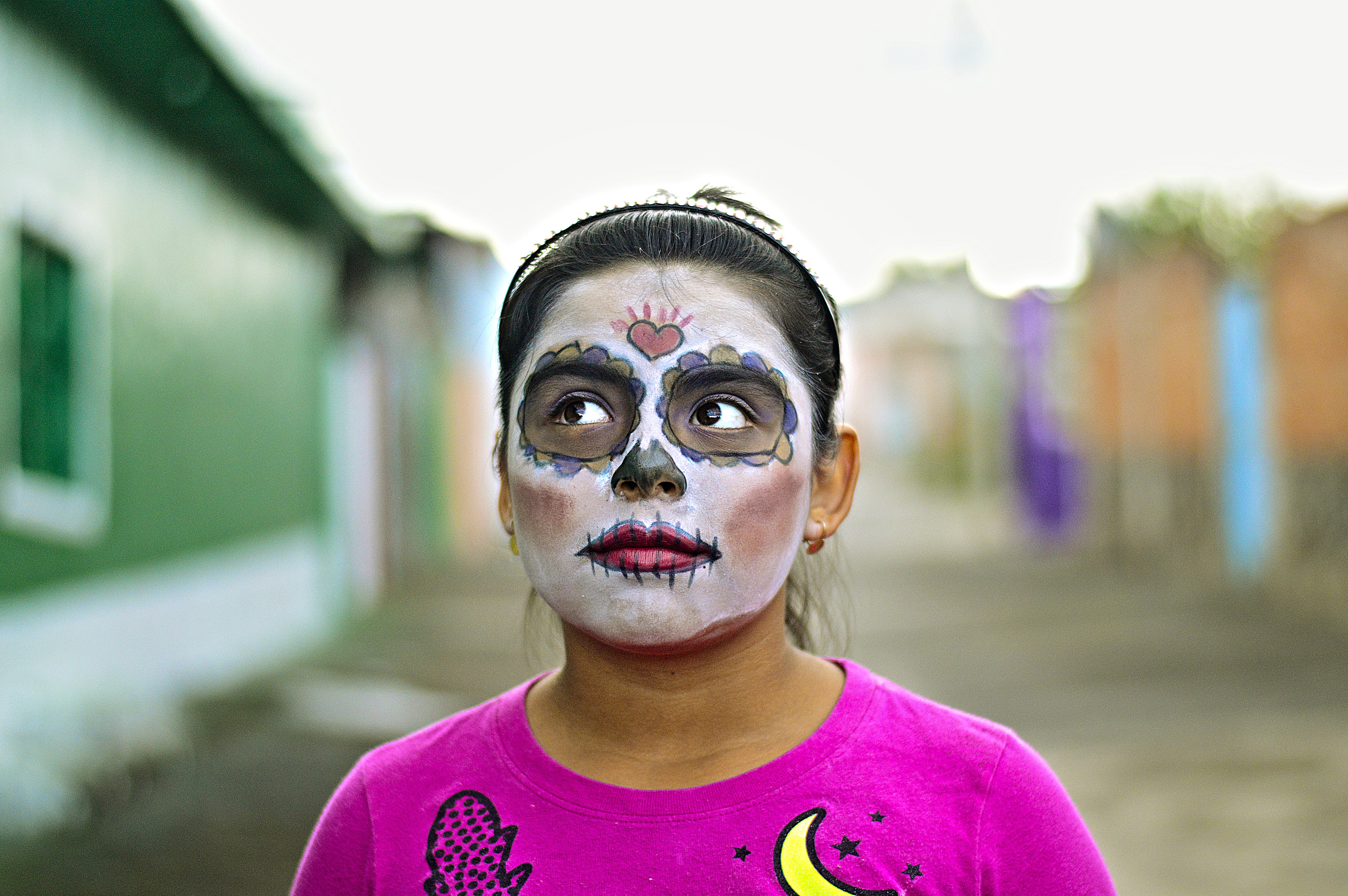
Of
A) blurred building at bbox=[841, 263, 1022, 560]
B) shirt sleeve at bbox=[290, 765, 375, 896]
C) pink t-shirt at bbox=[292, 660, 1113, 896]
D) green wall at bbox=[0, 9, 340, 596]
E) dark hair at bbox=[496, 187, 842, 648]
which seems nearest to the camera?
pink t-shirt at bbox=[292, 660, 1113, 896]

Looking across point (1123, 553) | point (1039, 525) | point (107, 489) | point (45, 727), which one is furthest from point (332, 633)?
point (1039, 525)

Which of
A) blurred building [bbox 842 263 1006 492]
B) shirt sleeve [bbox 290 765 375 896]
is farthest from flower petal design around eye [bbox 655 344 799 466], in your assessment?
blurred building [bbox 842 263 1006 492]

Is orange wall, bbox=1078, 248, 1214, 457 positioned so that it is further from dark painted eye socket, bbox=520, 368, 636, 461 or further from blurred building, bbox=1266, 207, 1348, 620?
dark painted eye socket, bbox=520, 368, 636, 461

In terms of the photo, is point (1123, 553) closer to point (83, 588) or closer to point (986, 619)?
point (986, 619)

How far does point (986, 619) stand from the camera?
1011 centimetres

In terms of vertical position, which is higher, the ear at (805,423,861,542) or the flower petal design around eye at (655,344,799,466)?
the flower petal design around eye at (655,344,799,466)

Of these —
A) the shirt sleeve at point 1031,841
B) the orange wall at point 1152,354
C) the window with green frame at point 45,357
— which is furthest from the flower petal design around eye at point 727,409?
the orange wall at point 1152,354

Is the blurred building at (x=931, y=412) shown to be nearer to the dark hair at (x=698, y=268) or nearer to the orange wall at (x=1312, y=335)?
the dark hair at (x=698, y=268)

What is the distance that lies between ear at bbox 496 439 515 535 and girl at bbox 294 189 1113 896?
13 millimetres

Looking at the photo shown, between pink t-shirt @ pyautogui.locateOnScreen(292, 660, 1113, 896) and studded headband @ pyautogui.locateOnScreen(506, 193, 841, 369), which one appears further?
studded headband @ pyautogui.locateOnScreen(506, 193, 841, 369)

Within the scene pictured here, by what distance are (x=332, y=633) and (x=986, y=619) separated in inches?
224

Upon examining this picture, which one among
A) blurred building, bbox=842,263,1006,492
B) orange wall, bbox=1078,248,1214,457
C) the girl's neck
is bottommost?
the girl's neck

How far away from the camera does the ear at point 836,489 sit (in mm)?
1734

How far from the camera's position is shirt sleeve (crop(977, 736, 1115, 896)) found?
1.41 metres
